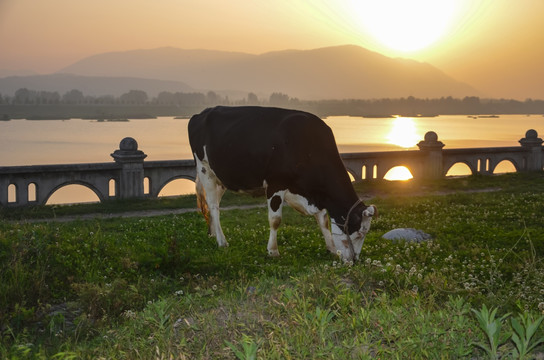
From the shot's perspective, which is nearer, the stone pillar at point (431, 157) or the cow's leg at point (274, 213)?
the cow's leg at point (274, 213)

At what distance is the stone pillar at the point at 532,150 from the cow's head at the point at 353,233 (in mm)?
25214

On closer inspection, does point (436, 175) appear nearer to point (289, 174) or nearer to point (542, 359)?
point (289, 174)

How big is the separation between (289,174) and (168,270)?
289cm

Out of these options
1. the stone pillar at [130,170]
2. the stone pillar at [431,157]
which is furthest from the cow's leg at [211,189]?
the stone pillar at [431,157]

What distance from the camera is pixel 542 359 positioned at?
15.5 feet

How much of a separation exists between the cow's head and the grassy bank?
35 centimetres

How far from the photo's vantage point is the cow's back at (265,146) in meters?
11.3

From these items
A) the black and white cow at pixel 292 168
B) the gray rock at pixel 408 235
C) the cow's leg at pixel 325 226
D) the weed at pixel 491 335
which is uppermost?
the black and white cow at pixel 292 168

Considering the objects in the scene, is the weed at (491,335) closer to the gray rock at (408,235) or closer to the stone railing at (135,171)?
the gray rock at (408,235)

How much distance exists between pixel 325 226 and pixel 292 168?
1420 millimetres

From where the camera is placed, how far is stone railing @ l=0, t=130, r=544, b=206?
2223cm

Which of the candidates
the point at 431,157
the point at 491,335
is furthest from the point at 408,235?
the point at 431,157

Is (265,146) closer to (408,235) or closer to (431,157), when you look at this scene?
(408,235)

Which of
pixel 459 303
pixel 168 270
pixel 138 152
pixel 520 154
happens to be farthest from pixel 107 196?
pixel 520 154
